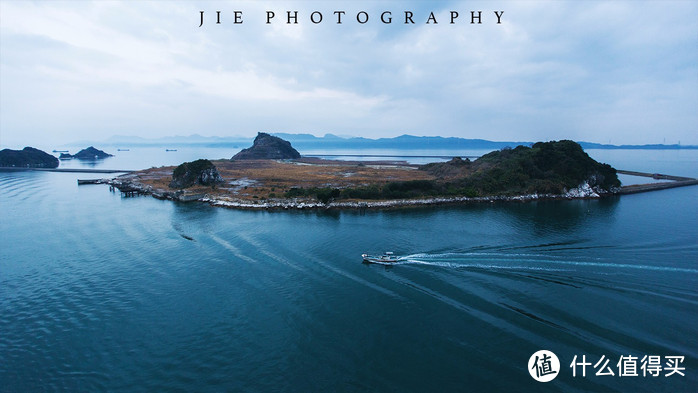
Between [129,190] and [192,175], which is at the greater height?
[192,175]

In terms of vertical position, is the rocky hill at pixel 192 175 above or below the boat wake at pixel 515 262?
above

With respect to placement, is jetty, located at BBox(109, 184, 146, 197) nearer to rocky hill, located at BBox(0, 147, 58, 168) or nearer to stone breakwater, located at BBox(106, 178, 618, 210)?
stone breakwater, located at BBox(106, 178, 618, 210)

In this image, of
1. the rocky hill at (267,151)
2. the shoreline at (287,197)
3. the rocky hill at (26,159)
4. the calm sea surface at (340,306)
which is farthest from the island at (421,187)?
the rocky hill at (26,159)

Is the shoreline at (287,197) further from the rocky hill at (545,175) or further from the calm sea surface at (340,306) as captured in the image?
the calm sea surface at (340,306)

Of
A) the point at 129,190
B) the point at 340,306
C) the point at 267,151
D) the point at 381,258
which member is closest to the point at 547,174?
the point at 381,258

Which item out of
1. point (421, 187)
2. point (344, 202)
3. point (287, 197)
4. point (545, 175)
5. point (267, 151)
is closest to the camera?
point (344, 202)

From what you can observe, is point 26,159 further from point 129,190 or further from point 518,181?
point 518,181

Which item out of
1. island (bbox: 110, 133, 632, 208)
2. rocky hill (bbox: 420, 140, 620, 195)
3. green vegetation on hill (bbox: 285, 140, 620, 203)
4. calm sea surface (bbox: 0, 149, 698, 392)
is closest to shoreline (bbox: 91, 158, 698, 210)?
island (bbox: 110, 133, 632, 208)

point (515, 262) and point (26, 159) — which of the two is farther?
point (26, 159)
